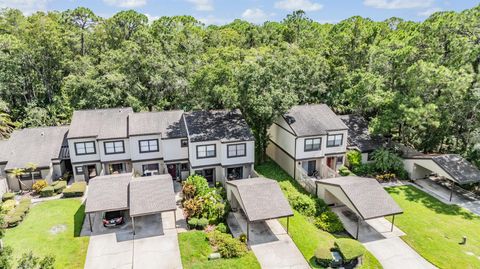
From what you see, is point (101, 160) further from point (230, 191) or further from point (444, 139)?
point (444, 139)

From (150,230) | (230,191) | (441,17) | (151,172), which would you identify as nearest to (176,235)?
(150,230)

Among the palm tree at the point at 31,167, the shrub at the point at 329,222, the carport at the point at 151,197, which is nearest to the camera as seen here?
the carport at the point at 151,197

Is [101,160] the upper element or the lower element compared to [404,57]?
lower

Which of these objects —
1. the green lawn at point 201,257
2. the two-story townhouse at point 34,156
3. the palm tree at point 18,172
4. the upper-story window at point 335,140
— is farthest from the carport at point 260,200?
the palm tree at point 18,172

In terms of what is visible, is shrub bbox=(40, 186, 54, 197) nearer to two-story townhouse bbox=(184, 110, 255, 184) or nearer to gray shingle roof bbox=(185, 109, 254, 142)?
two-story townhouse bbox=(184, 110, 255, 184)

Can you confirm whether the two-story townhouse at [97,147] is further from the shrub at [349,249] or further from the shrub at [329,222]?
the shrub at [349,249]

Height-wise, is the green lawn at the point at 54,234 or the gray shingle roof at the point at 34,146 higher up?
the gray shingle roof at the point at 34,146
